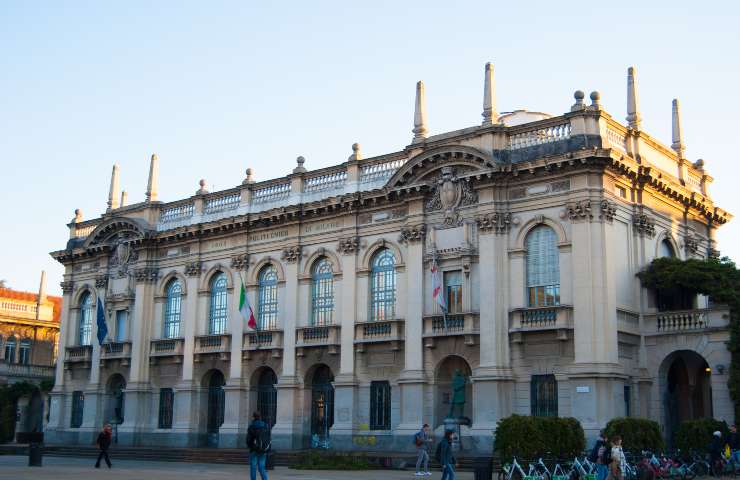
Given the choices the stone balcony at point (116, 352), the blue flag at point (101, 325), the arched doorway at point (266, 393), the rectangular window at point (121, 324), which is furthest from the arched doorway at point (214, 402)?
the rectangular window at point (121, 324)

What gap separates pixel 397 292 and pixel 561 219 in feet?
24.7

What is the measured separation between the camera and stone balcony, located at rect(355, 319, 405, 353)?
119 feet

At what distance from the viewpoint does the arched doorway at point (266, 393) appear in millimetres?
40875

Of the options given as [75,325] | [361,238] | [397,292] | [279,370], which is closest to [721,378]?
[397,292]

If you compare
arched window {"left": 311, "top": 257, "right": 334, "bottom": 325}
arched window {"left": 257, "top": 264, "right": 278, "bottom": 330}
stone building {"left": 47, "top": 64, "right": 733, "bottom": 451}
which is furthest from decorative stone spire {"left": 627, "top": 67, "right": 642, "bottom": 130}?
arched window {"left": 257, "top": 264, "right": 278, "bottom": 330}

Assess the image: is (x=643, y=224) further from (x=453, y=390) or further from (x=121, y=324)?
(x=121, y=324)

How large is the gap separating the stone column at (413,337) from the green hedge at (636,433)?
8787mm

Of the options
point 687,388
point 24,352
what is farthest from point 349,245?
point 24,352

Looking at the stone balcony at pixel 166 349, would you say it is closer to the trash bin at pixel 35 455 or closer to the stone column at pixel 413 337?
the trash bin at pixel 35 455

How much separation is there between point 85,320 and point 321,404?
17252 millimetres

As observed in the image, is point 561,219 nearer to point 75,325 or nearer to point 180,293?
point 180,293

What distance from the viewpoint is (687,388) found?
35.2 meters

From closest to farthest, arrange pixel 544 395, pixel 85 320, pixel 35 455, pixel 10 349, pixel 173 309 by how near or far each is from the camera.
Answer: pixel 35 455 → pixel 544 395 → pixel 173 309 → pixel 85 320 → pixel 10 349

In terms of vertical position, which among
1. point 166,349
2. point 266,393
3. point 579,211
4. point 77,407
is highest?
point 579,211
